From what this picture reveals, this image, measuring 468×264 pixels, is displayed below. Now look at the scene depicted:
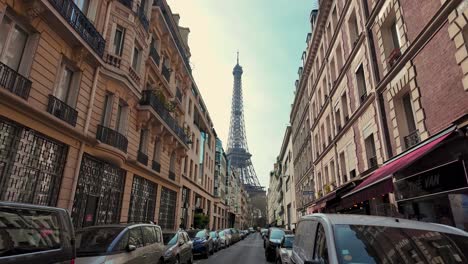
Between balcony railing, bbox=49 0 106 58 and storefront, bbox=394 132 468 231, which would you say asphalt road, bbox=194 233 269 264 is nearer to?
storefront, bbox=394 132 468 231

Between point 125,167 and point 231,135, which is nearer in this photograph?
point 125,167

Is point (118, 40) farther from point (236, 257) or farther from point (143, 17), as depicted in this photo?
point (236, 257)

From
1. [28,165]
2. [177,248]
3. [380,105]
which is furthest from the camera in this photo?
[380,105]

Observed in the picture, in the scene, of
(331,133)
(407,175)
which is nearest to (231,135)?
(331,133)

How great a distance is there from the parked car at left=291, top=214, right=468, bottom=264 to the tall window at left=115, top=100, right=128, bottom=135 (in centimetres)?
1295

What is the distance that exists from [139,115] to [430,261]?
15623 mm

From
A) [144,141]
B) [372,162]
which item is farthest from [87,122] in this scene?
[372,162]

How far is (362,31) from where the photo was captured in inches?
590

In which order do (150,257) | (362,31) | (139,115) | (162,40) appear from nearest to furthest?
(150,257) → (362,31) → (139,115) → (162,40)

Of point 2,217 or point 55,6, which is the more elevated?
point 55,6

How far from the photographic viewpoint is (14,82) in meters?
8.77

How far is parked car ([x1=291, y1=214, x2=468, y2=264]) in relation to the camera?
11.0 ft

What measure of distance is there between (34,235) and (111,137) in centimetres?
1000

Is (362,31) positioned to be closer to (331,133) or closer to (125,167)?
(331,133)
